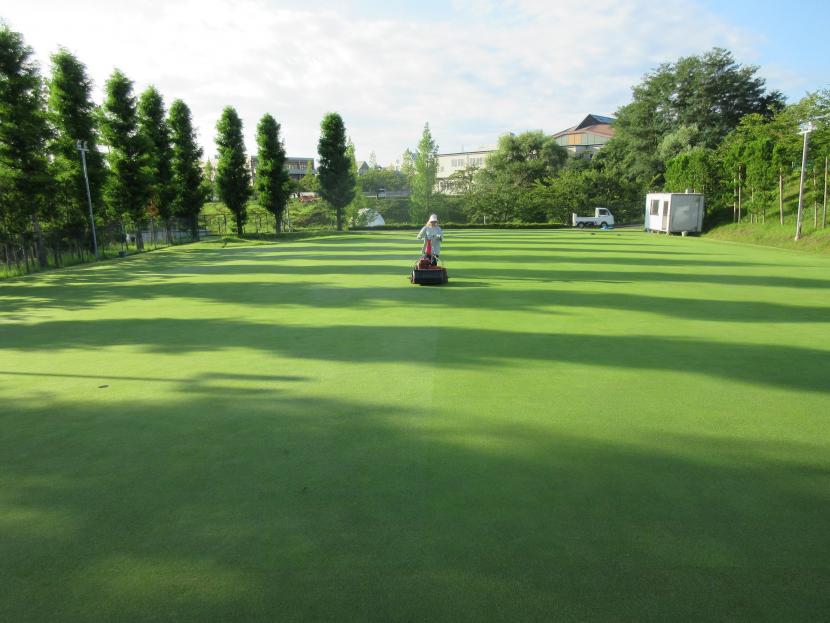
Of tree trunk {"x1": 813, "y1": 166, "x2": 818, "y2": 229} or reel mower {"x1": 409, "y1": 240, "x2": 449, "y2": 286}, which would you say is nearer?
reel mower {"x1": 409, "y1": 240, "x2": 449, "y2": 286}

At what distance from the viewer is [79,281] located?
14883mm

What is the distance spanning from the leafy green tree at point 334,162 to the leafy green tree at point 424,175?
1367 centimetres

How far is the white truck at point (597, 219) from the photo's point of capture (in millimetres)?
49000

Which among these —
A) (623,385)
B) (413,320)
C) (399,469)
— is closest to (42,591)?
(399,469)

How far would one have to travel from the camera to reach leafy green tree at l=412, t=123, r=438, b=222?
5738 cm

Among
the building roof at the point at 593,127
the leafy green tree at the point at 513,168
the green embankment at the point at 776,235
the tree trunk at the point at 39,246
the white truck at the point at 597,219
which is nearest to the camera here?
the tree trunk at the point at 39,246

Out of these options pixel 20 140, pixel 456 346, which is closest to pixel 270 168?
pixel 20 140

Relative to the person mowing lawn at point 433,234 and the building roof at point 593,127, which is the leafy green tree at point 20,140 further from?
the building roof at point 593,127

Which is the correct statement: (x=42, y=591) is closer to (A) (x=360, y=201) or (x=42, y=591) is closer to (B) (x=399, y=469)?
(B) (x=399, y=469)

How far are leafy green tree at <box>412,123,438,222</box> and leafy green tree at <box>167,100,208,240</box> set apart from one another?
88.3 ft

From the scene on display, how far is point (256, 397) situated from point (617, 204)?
53.3 meters

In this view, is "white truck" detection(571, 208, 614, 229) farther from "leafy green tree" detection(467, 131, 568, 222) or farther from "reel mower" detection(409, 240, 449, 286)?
"reel mower" detection(409, 240, 449, 286)

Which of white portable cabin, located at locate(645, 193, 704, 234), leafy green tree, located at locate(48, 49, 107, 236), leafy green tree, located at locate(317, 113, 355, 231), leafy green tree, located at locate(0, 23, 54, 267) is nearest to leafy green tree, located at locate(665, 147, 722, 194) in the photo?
white portable cabin, located at locate(645, 193, 704, 234)

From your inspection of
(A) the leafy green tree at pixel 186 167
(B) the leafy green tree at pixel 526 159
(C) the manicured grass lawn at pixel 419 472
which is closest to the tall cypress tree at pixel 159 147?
(A) the leafy green tree at pixel 186 167
